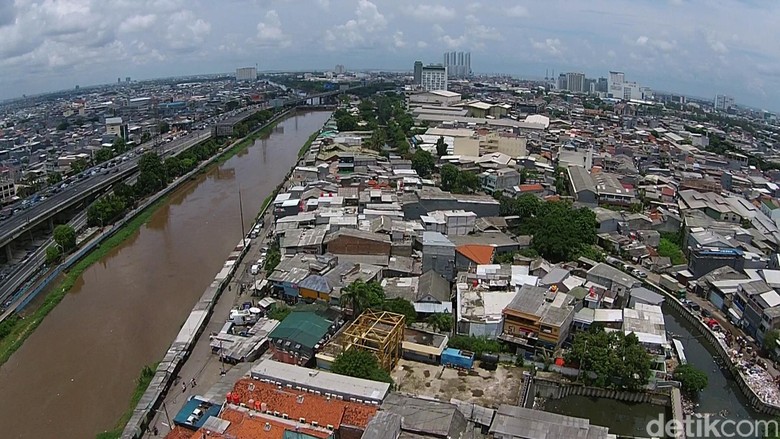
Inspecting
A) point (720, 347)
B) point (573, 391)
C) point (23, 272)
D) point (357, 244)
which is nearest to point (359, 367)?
point (573, 391)

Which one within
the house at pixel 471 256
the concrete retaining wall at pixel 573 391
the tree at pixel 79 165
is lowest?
the concrete retaining wall at pixel 573 391

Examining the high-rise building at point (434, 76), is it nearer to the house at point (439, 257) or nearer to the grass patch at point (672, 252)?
the grass patch at point (672, 252)

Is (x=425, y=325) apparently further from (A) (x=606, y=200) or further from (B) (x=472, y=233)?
(A) (x=606, y=200)

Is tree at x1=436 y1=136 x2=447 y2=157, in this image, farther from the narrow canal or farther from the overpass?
the overpass

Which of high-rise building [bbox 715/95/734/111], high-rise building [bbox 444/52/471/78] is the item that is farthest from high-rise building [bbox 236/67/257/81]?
high-rise building [bbox 715/95/734/111]

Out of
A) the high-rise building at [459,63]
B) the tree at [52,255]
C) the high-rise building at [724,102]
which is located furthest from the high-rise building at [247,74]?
the tree at [52,255]
